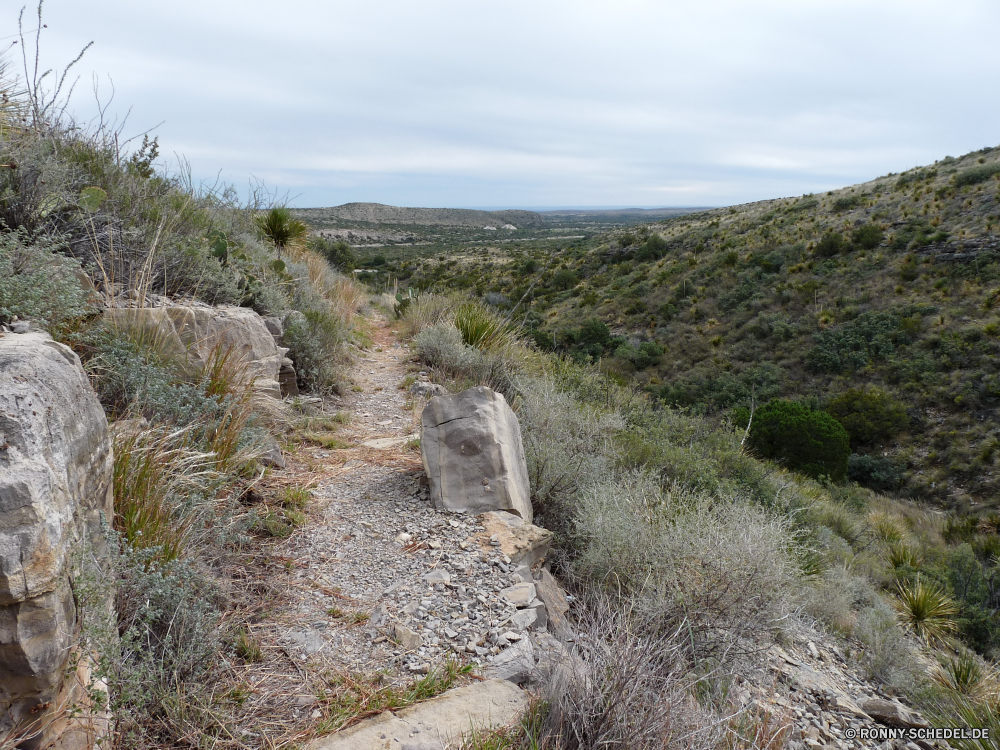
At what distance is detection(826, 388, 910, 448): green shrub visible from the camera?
1775 cm

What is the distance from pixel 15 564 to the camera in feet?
4.83

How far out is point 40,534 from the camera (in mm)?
1558

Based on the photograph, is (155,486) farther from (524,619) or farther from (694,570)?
(694,570)

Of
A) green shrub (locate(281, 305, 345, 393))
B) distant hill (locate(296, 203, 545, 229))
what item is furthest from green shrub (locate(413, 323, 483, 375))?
distant hill (locate(296, 203, 545, 229))

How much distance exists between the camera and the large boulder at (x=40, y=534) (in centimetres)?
150

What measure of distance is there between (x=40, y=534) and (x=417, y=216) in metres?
78.8

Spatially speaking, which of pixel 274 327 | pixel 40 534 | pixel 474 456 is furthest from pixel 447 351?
pixel 40 534

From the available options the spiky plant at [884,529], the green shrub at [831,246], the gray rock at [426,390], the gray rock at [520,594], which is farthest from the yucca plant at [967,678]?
the green shrub at [831,246]

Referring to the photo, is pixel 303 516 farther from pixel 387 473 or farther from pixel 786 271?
pixel 786 271

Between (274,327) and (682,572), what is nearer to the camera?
(682,572)

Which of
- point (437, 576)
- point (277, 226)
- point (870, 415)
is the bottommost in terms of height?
Answer: point (870, 415)

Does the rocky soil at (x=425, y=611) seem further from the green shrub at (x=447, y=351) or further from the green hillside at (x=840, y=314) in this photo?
the green hillside at (x=840, y=314)

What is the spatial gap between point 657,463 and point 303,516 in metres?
3.37

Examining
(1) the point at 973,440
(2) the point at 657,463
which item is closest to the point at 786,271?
(1) the point at 973,440
